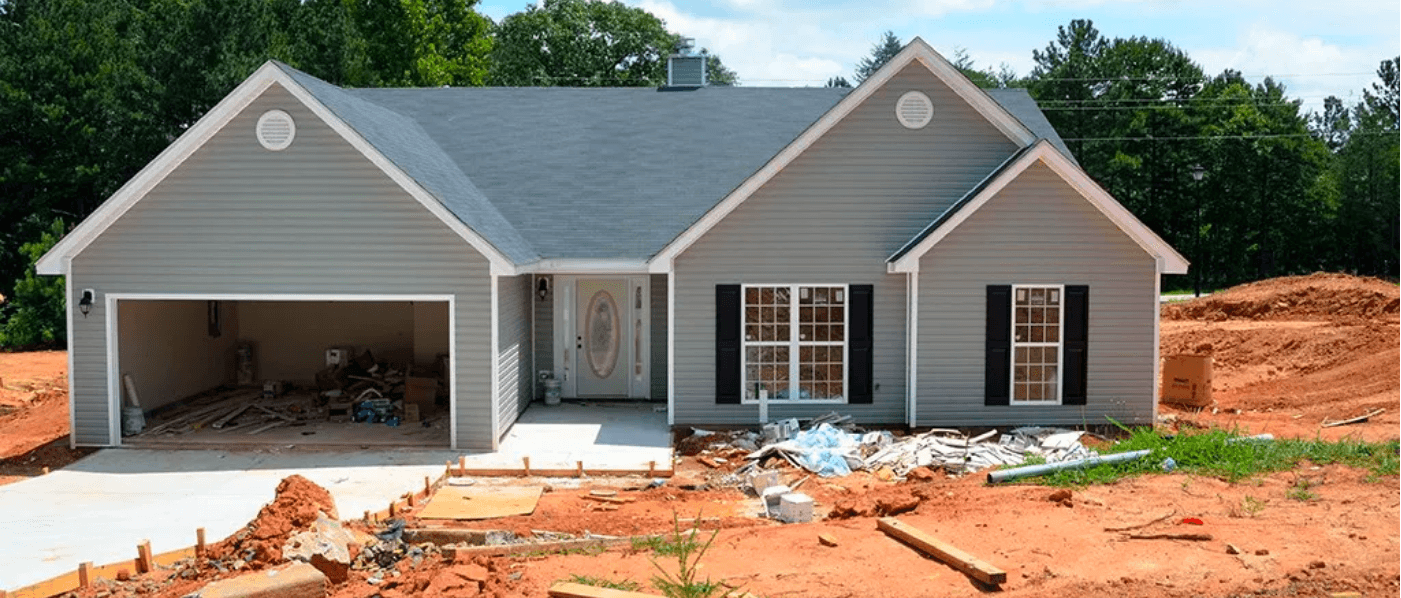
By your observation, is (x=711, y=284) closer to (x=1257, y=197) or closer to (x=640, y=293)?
(x=640, y=293)

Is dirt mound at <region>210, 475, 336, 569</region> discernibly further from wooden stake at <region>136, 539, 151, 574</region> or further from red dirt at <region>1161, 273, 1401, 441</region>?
red dirt at <region>1161, 273, 1401, 441</region>

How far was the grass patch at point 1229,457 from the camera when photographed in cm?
1129

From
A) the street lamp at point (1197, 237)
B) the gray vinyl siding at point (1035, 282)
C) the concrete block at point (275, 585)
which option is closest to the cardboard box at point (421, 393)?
the gray vinyl siding at point (1035, 282)

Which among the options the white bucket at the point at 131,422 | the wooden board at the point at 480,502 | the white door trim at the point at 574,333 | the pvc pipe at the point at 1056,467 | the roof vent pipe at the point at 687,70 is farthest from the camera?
the roof vent pipe at the point at 687,70

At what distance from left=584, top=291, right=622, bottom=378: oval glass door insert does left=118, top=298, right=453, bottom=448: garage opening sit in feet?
7.76

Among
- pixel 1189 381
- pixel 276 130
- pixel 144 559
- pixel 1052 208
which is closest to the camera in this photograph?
pixel 144 559

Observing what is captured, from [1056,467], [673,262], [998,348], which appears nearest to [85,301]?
[673,262]

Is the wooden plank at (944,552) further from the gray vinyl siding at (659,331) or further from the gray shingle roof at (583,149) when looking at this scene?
the gray vinyl siding at (659,331)

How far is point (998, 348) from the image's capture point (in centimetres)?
1570

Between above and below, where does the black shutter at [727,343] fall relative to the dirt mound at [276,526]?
above

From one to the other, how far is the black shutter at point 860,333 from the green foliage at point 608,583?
317 inches

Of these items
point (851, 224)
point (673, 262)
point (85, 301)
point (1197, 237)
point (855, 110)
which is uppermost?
point (855, 110)

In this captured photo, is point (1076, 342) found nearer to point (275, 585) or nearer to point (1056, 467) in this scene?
point (1056, 467)

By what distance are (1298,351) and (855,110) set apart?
14.0 meters
